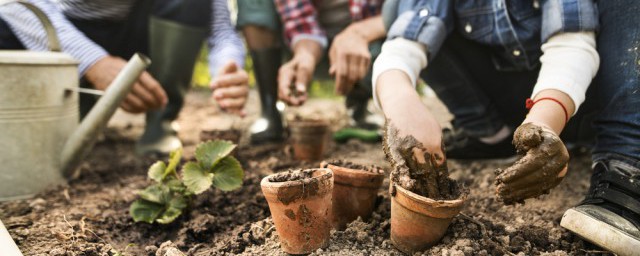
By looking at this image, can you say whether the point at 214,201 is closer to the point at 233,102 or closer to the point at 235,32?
the point at 233,102

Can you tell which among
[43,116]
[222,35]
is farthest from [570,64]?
[222,35]

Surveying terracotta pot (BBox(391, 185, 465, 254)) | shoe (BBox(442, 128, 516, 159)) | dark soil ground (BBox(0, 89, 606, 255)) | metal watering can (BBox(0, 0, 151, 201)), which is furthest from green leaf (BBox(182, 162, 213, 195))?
shoe (BBox(442, 128, 516, 159))

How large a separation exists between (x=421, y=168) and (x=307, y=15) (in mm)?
1562

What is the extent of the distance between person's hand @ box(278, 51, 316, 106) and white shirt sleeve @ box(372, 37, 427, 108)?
687mm

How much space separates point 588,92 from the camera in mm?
1812

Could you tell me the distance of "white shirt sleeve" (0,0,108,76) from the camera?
2.17 m

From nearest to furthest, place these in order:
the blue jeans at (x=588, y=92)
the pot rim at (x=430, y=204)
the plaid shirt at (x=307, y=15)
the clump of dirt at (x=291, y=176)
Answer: the pot rim at (x=430, y=204) → the clump of dirt at (x=291, y=176) → the blue jeans at (x=588, y=92) → the plaid shirt at (x=307, y=15)

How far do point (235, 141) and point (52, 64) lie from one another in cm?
86

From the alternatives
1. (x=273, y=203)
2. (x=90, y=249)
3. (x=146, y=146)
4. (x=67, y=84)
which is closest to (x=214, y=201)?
(x=90, y=249)

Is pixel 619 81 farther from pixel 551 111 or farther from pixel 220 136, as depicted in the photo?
pixel 220 136

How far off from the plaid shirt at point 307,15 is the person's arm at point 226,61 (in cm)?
35

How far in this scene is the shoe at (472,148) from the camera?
2.25 meters

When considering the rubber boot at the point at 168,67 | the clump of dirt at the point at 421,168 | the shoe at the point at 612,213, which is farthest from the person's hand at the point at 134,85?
the shoe at the point at 612,213

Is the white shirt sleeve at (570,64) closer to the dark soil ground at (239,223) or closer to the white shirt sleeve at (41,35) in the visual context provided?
the dark soil ground at (239,223)
